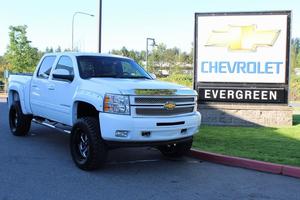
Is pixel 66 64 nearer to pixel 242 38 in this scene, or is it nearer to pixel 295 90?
pixel 242 38

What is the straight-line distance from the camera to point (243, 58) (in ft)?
42.8

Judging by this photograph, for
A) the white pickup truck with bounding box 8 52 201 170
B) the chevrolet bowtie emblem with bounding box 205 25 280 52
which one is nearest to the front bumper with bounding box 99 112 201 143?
the white pickup truck with bounding box 8 52 201 170

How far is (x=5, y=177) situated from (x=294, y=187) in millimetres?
4426

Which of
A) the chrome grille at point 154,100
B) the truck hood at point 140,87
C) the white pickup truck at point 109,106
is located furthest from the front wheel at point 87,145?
the chrome grille at point 154,100

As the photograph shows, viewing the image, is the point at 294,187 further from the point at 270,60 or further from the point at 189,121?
the point at 270,60

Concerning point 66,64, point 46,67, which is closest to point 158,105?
point 66,64

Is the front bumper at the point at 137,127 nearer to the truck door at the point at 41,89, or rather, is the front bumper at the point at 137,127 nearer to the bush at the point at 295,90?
the truck door at the point at 41,89

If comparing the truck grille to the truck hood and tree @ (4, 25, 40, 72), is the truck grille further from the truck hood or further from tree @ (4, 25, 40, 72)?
tree @ (4, 25, 40, 72)

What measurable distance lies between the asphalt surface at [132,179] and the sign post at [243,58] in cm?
527

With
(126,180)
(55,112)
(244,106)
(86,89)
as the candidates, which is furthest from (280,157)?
(244,106)

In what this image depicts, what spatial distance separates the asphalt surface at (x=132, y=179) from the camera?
581 cm

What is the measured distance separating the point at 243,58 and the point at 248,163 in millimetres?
6144

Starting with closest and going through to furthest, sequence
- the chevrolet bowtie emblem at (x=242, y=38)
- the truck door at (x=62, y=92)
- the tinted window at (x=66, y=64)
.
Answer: the truck door at (x=62, y=92)
the tinted window at (x=66, y=64)
the chevrolet bowtie emblem at (x=242, y=38)

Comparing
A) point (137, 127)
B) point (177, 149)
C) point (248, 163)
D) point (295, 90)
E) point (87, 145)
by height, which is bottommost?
point (248, 163)
